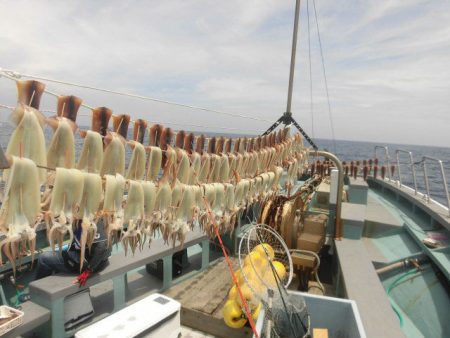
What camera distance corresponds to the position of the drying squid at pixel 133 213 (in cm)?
287

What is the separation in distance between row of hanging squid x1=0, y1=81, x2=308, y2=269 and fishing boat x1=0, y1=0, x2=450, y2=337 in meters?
0.01

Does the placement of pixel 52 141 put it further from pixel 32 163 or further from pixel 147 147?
pixel 147 147

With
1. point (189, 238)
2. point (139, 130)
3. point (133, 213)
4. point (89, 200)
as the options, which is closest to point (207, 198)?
point (133, 213)

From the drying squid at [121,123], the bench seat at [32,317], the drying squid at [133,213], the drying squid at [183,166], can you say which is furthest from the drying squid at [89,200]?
the bench seat at [32,317]

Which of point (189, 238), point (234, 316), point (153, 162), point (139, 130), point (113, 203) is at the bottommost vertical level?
point (234, 316)

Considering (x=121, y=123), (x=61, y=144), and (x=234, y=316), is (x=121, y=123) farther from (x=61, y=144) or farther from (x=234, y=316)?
(x=234, y=316)

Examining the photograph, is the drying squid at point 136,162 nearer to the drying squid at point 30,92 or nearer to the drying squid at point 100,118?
the drying squid at point 100,118

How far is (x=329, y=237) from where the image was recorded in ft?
26.7

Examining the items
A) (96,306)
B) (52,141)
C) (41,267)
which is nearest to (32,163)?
(52,141)

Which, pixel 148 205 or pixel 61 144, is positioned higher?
pixel 61 144

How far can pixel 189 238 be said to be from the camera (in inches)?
278

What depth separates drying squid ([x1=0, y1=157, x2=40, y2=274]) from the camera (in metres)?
2.07

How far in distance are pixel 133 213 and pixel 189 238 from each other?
4.31 m

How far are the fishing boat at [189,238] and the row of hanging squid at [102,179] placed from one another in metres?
0.01
